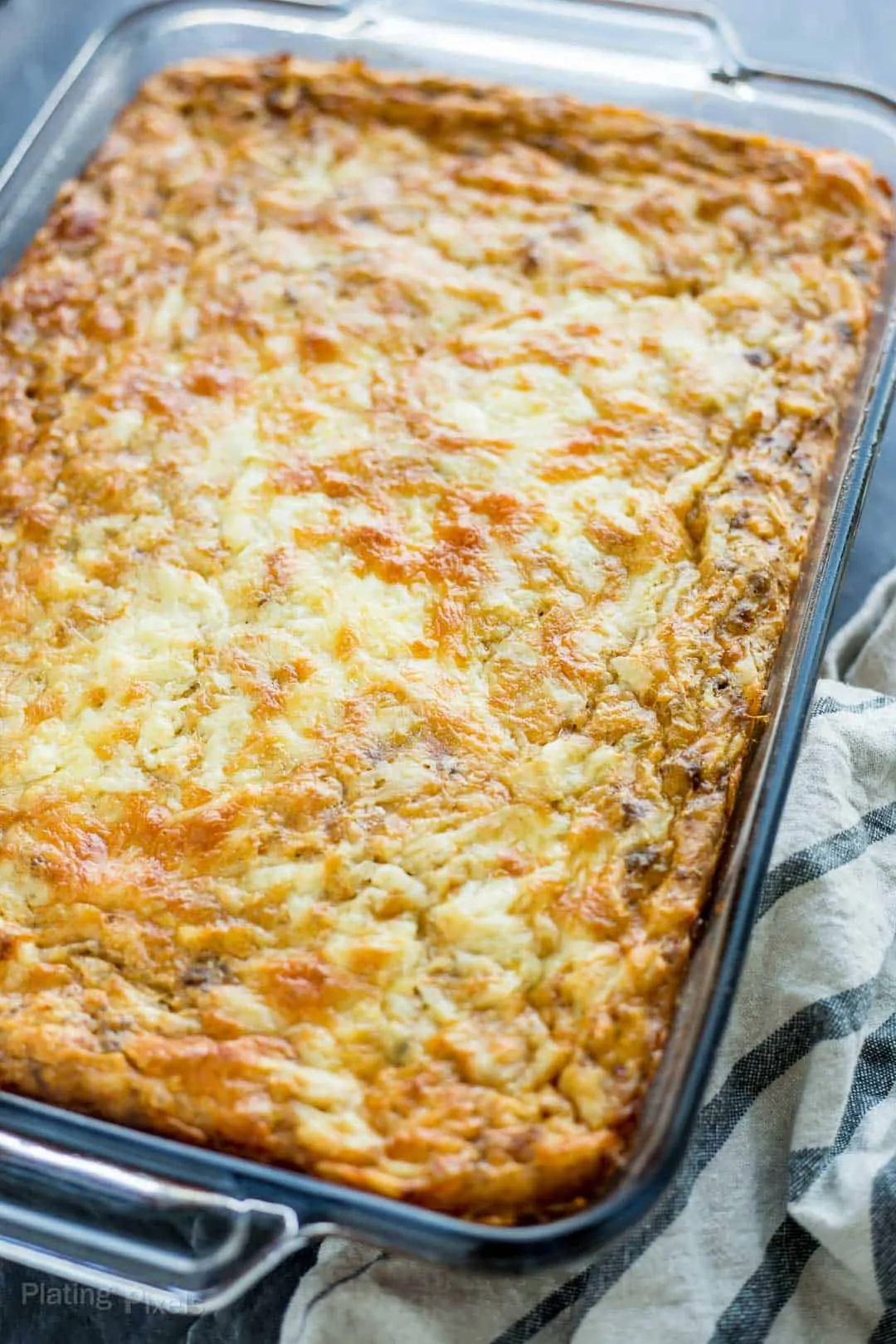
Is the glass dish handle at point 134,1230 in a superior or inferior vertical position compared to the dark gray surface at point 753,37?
inferior

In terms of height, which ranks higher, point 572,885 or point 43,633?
point 572,885

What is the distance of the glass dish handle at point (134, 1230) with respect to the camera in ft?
6.36

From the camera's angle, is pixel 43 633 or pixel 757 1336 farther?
pixel 43 633

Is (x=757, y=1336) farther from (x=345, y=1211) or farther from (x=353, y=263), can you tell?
(x=353, y=263)

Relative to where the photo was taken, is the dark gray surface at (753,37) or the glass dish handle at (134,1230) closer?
the glass dish handle at (134,1230)

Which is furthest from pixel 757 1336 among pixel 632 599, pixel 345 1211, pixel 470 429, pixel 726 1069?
pixel 470 429

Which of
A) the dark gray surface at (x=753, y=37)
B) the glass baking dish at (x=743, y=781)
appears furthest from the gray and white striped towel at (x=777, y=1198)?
the dark gray surface at (x=753, y=37)

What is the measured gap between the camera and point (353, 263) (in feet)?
9.94

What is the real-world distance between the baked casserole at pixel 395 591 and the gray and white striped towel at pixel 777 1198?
0.29m

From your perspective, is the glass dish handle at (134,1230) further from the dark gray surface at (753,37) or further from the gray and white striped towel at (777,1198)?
the dark gray surface at (753,37)

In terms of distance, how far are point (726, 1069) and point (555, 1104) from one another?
45cm

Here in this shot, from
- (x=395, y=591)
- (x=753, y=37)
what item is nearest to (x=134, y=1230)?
(x=395, y=591)

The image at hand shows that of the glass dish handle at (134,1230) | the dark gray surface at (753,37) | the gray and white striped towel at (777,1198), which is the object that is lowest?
the glass dish handle at (134,1230)

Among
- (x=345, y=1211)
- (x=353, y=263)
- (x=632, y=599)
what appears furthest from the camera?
(x=353, y=263)
